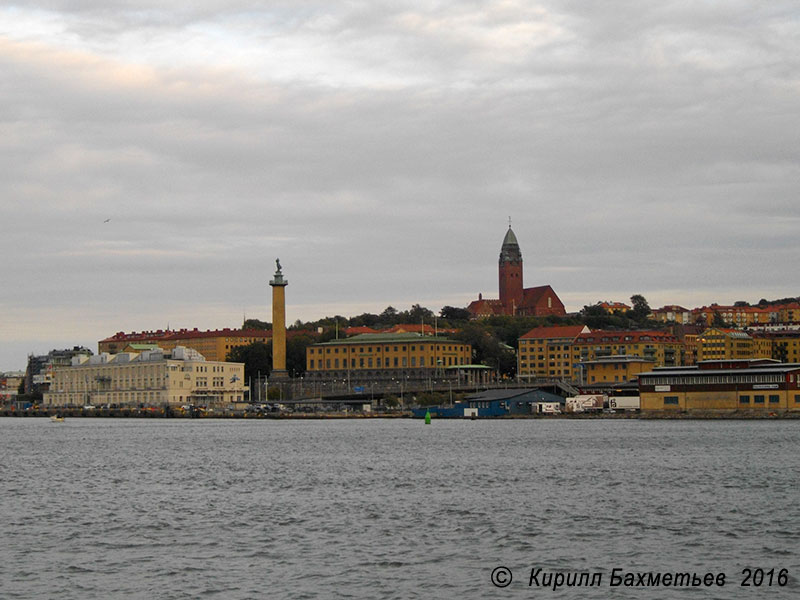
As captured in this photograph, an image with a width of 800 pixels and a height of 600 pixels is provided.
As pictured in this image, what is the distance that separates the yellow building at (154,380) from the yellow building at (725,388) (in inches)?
2386

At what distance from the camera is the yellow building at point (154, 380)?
146250 mm

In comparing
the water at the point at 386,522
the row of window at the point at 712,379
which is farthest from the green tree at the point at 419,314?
the water at the point at 386,522

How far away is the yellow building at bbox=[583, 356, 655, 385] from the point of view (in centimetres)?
13112

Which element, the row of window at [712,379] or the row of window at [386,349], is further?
the row of window at [386,349]

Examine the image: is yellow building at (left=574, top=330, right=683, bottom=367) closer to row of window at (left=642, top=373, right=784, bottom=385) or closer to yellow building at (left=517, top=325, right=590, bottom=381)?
yellow building at (left=517, top=325, right=590, bottom=381)

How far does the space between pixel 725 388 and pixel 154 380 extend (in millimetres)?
77596

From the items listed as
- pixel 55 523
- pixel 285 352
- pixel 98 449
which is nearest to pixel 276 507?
pixel 55 523

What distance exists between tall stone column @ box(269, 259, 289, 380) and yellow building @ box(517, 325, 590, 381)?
3072 cm

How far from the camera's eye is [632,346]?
485ft

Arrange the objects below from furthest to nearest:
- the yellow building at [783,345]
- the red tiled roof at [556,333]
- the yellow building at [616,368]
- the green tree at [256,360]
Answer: the yellow building at [783,345], the green tree at [256,360], the red tiled roof at [556,333], the yellow building at [616,368]

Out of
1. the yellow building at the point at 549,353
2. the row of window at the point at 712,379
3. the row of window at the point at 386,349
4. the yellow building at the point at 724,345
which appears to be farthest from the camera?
the yellow building at the point at 724,345

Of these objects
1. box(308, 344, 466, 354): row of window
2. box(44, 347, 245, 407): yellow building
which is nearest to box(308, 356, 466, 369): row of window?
box(308, 344, 466, 354): row of window

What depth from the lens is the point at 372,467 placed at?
45.5 m

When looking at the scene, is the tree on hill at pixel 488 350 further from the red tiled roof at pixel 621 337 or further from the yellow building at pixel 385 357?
the red tiled roof at pixel 621 337
